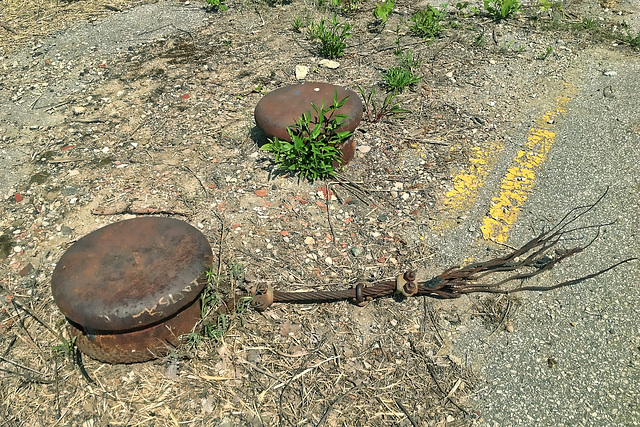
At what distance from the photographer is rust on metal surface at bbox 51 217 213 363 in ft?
7.27

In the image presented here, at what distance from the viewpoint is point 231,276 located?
2820 millimetres

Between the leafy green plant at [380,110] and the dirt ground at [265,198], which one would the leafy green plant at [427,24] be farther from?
the leafy green plant at [380,110]

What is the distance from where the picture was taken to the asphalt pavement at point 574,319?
7.70 feet

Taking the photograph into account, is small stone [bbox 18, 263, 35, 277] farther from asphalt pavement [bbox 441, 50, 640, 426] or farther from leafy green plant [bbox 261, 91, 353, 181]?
asphalt pavement [bbox 441, 50, 640, 426]

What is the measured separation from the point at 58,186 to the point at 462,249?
3040mm

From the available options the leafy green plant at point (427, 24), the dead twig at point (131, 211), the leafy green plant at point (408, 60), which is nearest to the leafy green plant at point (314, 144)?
the dead twig at point (131, 211)

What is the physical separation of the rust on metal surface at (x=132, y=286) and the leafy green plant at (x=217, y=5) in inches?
169

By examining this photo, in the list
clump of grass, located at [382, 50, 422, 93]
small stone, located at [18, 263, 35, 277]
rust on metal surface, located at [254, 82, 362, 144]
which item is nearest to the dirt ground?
Answer: small stone, located at [18, 263, 35, 277]

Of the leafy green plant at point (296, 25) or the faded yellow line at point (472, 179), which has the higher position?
the leafy green plant at point (296, 25)

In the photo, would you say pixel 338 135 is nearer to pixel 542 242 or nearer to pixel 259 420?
pixel 542 242

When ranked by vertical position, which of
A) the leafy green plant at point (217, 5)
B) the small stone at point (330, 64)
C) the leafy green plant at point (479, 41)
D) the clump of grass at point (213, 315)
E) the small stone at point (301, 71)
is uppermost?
the leafy green plant at point (479, 41)

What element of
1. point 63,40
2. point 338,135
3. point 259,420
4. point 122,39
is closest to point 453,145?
point 338,135

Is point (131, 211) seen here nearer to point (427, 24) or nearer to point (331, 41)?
point (331, 41)

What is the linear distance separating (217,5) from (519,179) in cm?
442
